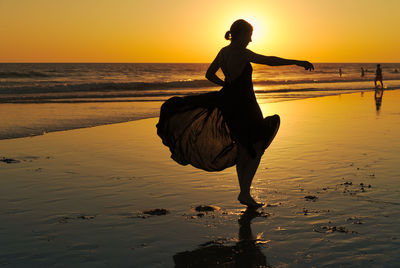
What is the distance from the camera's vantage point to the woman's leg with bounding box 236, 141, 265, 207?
18.4 ft

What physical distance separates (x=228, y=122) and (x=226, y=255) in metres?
1.91

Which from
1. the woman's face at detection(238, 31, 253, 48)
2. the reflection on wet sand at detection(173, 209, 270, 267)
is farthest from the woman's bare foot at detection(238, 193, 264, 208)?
the woman's face at detection(238, 31, 253, 48)

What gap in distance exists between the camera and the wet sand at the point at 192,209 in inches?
162

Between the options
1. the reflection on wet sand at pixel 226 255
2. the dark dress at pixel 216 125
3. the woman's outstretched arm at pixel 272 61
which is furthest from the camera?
the dark dress at pixel 216 125

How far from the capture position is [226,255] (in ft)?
13.5

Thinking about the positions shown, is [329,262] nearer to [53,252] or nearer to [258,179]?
[53,252]

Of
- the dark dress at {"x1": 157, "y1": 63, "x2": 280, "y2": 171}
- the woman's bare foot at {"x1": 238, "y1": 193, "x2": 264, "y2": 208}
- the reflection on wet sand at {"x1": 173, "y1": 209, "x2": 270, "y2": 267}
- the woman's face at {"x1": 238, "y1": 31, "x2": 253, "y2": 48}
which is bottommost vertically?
the reflection on wet sand at {"x1": 173, "y1": 209, "x2": 270, "y2": 267}

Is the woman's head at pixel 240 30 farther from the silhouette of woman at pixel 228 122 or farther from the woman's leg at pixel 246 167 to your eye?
the woman's leg at pixel 246 167

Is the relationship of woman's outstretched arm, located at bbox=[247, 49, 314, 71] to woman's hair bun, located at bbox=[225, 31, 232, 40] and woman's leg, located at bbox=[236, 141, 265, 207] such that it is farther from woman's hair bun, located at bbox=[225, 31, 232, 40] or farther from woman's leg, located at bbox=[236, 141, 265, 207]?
woman's leg, located at bbox=[236, 141, 265, 207]

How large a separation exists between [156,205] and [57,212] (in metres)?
1.06

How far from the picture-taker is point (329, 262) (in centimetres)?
389

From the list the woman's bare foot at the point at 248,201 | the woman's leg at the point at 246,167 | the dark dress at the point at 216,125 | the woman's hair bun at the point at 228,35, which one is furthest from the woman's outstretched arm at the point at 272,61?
the woman's bare foot at the point at 248,201

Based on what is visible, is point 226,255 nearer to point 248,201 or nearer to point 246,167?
point 248,201

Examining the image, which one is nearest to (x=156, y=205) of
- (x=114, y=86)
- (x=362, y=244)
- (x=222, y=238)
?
(x=222, y=238)
